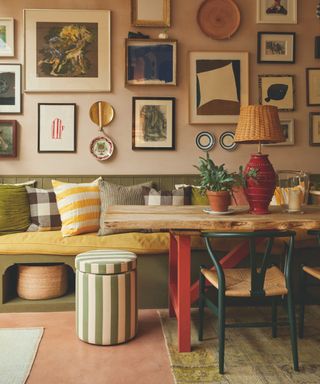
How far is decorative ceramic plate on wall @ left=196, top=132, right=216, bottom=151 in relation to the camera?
414cm

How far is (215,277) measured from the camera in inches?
93.6

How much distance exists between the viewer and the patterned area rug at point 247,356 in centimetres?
216

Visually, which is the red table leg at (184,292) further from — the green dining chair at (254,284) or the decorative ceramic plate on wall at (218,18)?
the decorative ceramic plate on wall at (218,18)

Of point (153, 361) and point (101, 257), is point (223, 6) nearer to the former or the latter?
point (101, 257)

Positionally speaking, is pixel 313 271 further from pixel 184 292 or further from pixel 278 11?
pixel 278 11

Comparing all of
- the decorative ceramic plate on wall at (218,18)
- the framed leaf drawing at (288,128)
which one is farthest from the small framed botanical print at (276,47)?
the framed leaf drawing at (288,128)

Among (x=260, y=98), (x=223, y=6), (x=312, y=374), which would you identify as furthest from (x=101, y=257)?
(x=223, y=6)

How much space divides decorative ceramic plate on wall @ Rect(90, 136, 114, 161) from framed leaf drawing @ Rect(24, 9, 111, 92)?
483 millimetres

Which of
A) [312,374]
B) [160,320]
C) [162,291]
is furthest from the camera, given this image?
[162,291]

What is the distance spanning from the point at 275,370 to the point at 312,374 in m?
0.18

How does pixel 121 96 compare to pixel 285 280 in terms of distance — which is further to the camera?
pixel 121 96

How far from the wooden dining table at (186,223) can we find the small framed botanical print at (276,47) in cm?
189

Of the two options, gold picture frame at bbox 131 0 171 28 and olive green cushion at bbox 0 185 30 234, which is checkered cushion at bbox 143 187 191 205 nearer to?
olive green cushion at bbox 0 185 30 234

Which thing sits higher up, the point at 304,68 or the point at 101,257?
the point at 304,68
